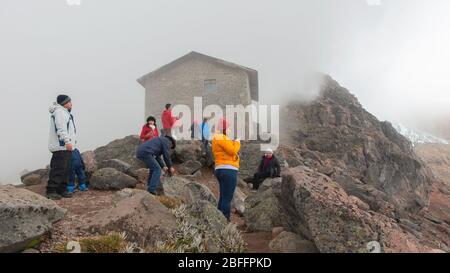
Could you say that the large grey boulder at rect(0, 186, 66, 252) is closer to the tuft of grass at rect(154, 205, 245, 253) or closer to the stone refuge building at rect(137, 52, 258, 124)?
the tuft of grass at rect(154, 205, 245, 253)

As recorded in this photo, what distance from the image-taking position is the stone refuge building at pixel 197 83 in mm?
29562

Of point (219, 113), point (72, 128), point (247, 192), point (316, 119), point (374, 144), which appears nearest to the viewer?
point (72, 128)

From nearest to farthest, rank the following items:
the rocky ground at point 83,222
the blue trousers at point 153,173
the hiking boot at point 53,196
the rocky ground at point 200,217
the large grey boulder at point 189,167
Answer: the rocky ground at point 200,217
the rocky ground at point 83,222
the hiking boot at point 53,196
the blue trousers at point 153,173
the large grey boulder at point 189,167

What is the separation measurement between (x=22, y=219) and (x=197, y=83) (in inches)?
998

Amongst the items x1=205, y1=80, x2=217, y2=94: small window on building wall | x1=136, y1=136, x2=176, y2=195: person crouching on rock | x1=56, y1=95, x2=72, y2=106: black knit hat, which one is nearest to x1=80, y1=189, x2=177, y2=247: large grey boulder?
x1=136, y1=136, x2=176, y2=195: person crouching on rock

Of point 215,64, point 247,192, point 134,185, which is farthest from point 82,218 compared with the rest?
point 215,64

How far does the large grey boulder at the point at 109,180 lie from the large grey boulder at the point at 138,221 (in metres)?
Result: 4.61

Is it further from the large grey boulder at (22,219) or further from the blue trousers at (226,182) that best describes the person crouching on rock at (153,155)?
the large grey boulder at (22,219)

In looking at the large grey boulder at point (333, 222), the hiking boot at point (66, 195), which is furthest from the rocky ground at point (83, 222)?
the large grey boulder at point (333, 222)

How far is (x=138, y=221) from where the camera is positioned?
6.28 meters

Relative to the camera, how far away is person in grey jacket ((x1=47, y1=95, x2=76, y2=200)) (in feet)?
27.7

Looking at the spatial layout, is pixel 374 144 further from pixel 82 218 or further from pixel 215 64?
pixel 82 218

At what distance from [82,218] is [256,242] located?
332cm

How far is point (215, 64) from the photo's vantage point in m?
30.4
